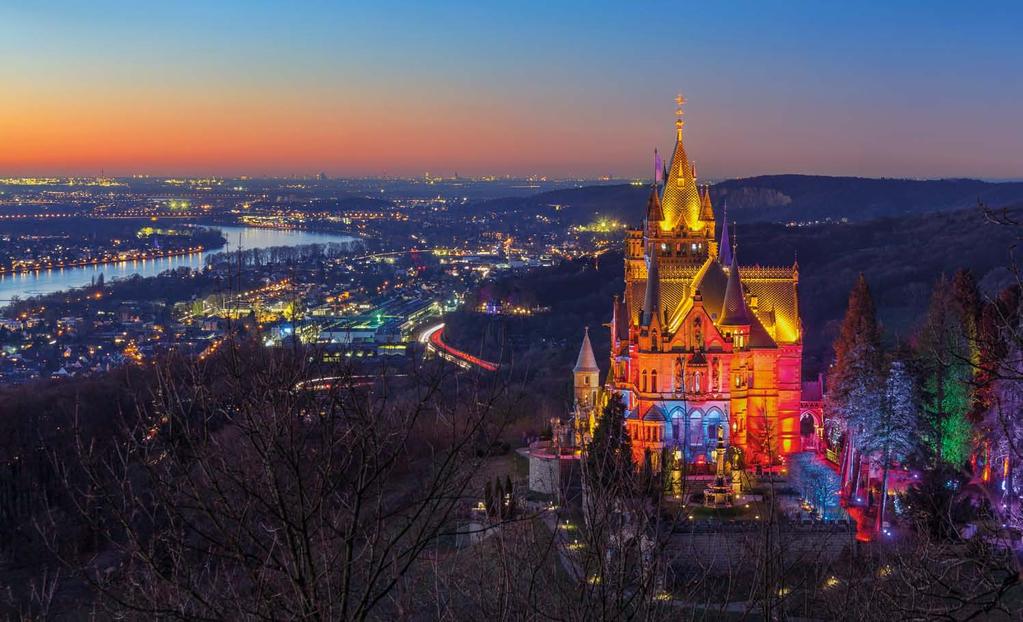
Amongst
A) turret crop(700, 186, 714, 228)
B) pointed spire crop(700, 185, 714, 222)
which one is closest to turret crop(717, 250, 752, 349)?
turret crop(700, 186, 714, 228)

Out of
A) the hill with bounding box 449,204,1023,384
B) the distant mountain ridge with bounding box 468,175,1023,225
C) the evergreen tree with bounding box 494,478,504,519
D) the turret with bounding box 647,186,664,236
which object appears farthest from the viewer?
the distant mountain ridge with bounding box 468,175,1023,225

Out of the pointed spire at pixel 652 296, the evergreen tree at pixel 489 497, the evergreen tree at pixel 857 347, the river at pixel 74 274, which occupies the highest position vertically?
the pointed spire at pixel 652 296

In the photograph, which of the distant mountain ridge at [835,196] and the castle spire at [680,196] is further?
the distant mountain ridge at [835,196]

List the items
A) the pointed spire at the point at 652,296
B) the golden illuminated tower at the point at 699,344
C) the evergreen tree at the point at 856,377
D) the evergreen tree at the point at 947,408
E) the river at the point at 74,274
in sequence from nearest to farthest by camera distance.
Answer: the evergreen tree at the point at 947,408, the evergreen tree at the point at 856,377, the golden illuminated tower at the point at 699,344, the pointed spire at the point at 652,296, the river at the point at 74,274

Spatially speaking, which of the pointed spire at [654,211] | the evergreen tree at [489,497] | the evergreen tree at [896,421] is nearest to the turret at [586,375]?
the pointed spire at [654,211]

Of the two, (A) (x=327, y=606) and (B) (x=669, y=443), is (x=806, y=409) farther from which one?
(A) (x=327, y=606)

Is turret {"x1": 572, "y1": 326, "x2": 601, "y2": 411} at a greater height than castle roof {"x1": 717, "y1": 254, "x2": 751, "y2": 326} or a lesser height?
lesser

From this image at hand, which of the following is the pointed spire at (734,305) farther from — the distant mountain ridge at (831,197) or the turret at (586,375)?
the distant mountain ridge at (831,197)

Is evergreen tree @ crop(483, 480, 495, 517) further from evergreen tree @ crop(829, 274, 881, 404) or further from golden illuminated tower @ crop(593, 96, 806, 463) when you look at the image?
evergreen tree @ crop(829, 274, 881, 404)
